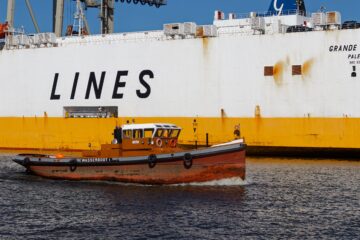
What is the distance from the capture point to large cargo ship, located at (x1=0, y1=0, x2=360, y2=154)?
4534cm

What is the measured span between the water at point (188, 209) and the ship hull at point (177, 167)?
0.44 metres

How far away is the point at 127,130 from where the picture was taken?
108ft

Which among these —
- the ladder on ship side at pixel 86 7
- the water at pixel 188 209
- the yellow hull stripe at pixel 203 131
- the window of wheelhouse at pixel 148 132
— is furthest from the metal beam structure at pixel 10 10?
the window of wheelhouse at pixel 148 132

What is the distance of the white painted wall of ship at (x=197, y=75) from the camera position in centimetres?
4541

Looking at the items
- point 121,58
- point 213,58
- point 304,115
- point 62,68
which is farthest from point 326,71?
point 62,68

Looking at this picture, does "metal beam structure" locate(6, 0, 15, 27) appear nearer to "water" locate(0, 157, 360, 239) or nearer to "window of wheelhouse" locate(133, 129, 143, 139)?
"water" locate(0, 157, 360, 239)

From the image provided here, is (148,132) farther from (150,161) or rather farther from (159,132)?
(150,161)

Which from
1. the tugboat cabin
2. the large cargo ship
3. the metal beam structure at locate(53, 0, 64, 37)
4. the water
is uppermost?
the metal beam structure at locate(53, 0, 64, 37)

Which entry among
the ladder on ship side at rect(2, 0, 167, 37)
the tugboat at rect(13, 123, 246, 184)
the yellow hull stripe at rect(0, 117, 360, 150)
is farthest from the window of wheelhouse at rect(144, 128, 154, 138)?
the ladder on ship side at rect(2, 0, 167, 37)

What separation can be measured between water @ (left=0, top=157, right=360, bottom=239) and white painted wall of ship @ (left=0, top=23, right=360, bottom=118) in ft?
37.7

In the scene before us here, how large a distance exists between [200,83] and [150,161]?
64.8ft

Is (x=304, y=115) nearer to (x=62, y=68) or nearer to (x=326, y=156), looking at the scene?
(x=326, y=156)

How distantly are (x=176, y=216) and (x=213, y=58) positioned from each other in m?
27.4

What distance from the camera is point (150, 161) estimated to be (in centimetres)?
3127
